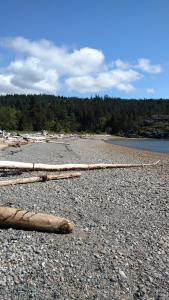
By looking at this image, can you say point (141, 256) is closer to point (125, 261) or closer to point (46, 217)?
point (125, 261)

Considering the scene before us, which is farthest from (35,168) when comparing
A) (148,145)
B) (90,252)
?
(148,145)

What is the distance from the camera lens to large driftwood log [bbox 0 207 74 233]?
1036 centimetres

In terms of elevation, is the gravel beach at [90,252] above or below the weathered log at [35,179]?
below

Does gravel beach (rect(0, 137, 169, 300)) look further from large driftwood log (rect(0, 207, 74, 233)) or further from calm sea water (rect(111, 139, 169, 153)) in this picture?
calm sea water (rect(111, 139, 169, 153))

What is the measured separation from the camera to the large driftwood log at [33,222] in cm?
1036

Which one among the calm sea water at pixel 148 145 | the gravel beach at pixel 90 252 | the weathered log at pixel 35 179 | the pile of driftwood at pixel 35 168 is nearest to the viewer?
the gravel beach at pixel 90 252

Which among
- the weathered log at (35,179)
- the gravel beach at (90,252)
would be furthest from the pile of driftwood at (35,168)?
the gravel beach at (90,252)

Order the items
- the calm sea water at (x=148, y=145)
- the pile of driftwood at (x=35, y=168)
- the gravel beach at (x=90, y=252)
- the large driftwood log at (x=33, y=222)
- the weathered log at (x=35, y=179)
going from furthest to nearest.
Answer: the calm sea water at (x=148, y=145) < the pile of driftwood at (x=35, y=168) < the weathered log at (x=35, y=179) < the large driftwood log at (x=33, y=222) < the gravel beach at (x=90, y=252)

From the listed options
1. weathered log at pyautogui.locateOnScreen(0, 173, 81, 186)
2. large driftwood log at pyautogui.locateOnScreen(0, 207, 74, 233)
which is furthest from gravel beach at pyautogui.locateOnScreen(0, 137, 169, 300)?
weathered log at pyautogui.locateOnScreen(0, 173, 81, 186)

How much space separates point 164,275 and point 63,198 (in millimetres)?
6885

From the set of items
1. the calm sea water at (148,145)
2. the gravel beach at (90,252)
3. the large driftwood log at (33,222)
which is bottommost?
the calm sea water at (148,145)

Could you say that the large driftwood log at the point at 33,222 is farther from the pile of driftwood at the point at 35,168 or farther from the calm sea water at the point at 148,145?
the calm sea water at the point at 148,145

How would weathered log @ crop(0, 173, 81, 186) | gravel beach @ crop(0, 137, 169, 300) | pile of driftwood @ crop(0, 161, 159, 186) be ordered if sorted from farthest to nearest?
pile of driftwood @ crop(0, 161, 159, 186)
weathered log @ crop(0, 173, 81, 186)
gravel beach @ crop(0, 137, 169, 300)

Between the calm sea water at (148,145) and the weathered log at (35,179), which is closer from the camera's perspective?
the weathered log at (35,179)
